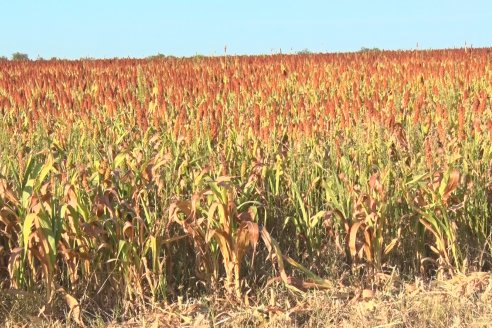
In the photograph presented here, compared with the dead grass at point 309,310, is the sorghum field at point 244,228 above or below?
above

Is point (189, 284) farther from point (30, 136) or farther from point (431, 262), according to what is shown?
point (30, 136)

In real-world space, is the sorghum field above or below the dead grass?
above

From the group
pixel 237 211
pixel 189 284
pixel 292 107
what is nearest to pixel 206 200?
pixel 237 211

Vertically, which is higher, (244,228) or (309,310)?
(244,228)

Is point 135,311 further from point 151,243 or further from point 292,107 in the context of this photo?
point 292,107

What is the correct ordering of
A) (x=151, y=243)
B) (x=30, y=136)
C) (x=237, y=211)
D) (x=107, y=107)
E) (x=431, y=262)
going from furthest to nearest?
(x=107, y=107) < (x=30, y=136) < (x=431, y=262) < (x=237, y=211) < (x=151, y=243)

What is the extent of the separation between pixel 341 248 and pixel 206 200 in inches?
25.3

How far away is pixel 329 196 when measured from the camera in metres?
3.03

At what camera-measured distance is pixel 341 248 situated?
2.97 m

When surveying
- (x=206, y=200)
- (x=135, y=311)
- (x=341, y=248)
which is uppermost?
(x=206, y=200)

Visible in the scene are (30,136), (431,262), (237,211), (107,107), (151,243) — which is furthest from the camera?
(107,107)

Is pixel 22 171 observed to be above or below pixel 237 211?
above

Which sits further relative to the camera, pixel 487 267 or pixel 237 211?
pixel 487 267

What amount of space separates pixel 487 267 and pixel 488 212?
0.28 meters
